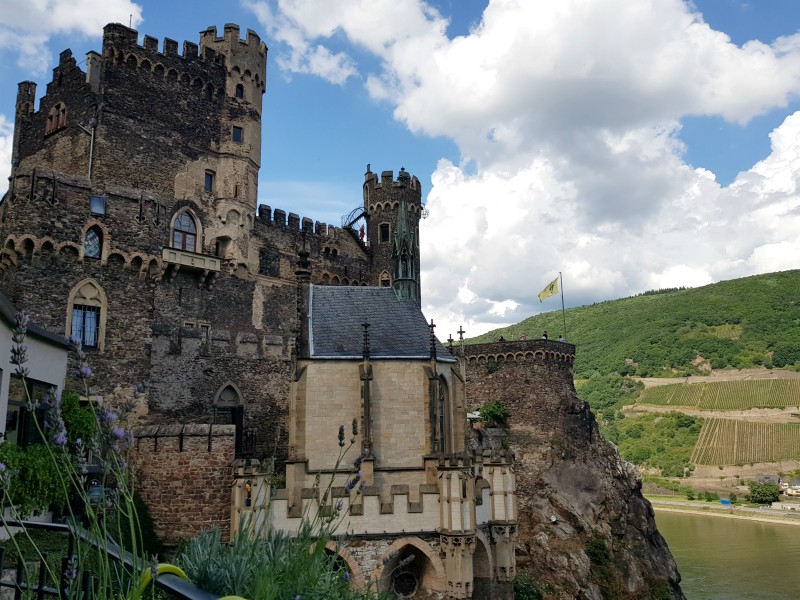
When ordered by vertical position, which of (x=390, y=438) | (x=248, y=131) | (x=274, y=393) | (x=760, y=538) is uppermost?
(x=248, y=131)

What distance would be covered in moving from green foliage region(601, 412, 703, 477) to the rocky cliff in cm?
4709

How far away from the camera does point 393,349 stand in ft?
77.2

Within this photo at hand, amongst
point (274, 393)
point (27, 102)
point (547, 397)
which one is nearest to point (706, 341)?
point (547, 397)

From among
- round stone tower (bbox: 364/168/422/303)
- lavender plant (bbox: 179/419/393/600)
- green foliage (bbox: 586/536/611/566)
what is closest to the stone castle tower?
round stone tower (bbox: 364/168/422/303)

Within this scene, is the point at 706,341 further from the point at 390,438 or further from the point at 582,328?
the point at 390,438

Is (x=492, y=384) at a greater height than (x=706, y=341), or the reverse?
(x=706, y=341)

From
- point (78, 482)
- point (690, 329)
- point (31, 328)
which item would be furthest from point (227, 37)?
point (690, 329)

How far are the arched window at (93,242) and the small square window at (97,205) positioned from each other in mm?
659

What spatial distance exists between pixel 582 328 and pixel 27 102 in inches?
4825

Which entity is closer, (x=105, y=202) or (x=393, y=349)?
(x=393, y=349)

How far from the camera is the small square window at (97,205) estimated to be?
1064 inches

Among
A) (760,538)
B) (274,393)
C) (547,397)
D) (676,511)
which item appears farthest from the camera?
(676,511)

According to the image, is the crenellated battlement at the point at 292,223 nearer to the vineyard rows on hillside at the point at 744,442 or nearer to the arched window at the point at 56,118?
the arched window at the point at 56,118

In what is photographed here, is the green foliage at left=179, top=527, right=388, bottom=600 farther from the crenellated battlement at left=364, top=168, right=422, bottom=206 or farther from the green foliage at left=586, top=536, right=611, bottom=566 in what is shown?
the crenellated battlement at left=364, top=168, right=422, bottom=206
